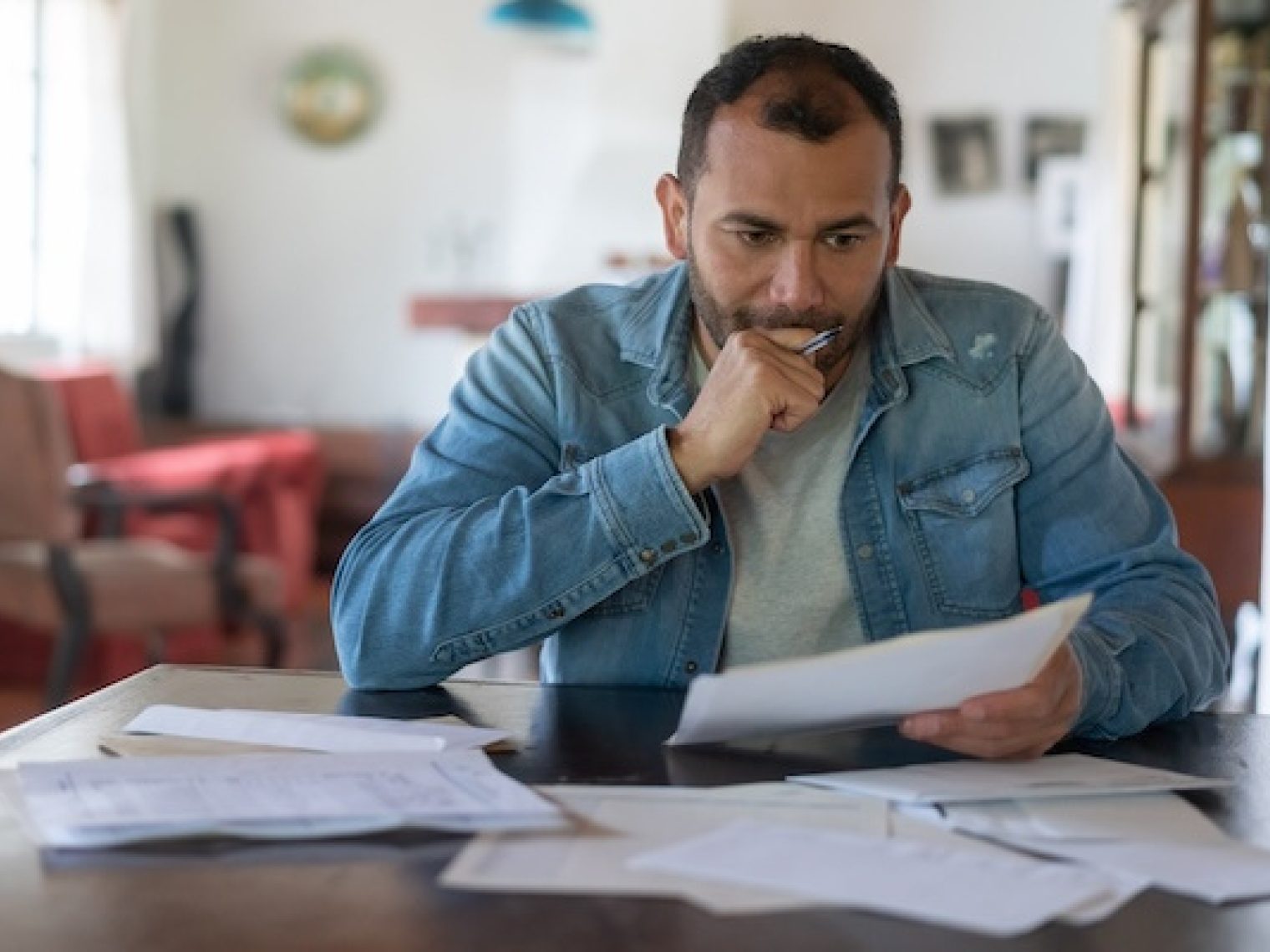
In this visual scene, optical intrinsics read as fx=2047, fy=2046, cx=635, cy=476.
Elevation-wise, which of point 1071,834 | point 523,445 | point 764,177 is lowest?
point 1071,834

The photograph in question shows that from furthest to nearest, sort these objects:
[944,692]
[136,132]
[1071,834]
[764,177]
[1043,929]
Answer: [136,132]
[764,177]
[944,692]
[1071,834]
[1043,929]

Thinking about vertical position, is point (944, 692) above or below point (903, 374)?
below

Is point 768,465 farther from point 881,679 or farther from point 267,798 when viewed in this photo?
point 267,798

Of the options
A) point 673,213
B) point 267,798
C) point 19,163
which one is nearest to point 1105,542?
point 673,213

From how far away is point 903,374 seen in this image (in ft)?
5.79

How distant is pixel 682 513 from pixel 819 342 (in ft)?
0.63

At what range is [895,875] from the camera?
1.04 metres

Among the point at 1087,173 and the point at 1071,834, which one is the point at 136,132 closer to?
the point at 1087,173

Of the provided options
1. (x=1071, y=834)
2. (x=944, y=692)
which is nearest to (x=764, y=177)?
(x=944, y=692)

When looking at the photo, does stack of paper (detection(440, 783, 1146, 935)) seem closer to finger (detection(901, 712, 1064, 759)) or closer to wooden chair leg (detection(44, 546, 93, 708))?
finger (detection(901, 712, 1064, 759))

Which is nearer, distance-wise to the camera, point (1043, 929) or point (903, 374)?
point (1043, 929)

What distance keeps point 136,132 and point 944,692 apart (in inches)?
269

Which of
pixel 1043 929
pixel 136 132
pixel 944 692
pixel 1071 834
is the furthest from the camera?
pixel 136 132

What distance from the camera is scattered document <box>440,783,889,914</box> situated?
1.01 m
